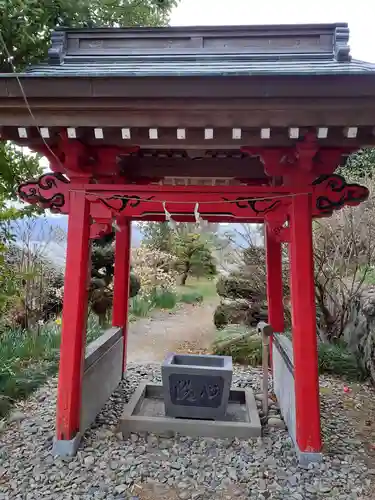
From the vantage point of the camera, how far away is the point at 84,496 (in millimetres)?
2248

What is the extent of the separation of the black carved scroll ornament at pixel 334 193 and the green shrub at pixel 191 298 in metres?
7.59

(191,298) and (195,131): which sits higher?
(195,131)

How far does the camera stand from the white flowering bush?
9461mm

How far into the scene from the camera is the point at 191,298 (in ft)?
33.3

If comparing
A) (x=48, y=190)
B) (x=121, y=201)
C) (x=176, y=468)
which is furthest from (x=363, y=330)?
(x=48, y=190)

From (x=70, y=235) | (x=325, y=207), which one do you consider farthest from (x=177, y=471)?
(x=325, y=207)

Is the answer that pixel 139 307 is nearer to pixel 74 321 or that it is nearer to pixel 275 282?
pixel 275 282

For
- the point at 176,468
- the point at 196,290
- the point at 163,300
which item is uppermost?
the point at 196,290

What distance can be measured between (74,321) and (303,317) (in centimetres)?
169

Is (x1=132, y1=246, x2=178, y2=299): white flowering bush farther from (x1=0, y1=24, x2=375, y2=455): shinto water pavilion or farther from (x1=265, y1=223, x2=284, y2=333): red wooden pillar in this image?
(x1=0, y1=24, x2=375, y2=455): shinto water pavilion

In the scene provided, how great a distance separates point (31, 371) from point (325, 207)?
3.77 m

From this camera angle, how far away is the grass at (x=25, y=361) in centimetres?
388

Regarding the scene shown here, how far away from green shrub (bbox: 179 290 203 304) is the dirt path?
241 millimetres

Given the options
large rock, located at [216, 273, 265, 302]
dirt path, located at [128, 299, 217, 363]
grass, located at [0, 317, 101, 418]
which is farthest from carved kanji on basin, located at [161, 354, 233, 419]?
large rock, located at [216, 273, 265, 302]
